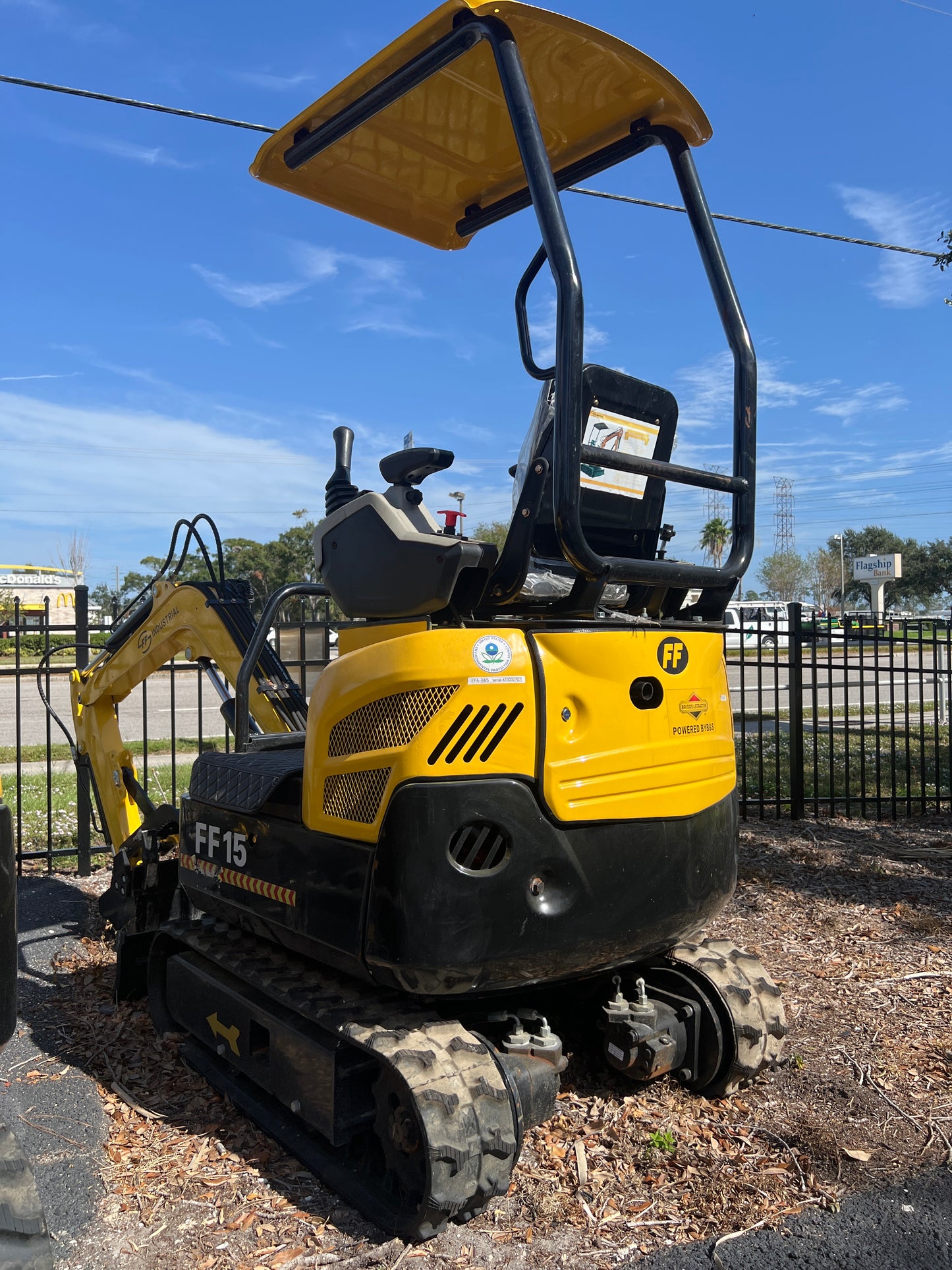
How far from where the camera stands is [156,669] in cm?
562

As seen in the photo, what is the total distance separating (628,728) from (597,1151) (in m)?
1.53

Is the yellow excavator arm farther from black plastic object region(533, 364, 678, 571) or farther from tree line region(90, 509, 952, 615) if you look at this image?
tree line region(90, 509, 952, 615)

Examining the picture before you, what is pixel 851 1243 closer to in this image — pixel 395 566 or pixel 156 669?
pixel 395 566

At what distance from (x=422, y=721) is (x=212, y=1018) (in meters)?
1.85

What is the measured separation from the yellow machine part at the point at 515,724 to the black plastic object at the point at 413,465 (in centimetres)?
50

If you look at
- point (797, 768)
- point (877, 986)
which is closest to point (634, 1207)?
point (877, 986)

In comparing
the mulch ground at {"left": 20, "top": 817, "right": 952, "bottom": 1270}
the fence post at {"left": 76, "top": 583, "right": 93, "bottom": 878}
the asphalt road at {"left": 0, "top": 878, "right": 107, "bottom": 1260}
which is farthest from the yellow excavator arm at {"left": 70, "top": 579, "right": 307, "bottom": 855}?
the fence post at {"left": 76, "top": 583, "right": 93, "bottom": 878}

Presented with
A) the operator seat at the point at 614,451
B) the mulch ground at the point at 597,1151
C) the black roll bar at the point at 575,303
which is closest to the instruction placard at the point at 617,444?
the operator seat at the point at 614,451

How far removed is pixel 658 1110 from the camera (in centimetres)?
364

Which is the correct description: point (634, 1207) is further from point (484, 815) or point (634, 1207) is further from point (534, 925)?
point (484, 815)

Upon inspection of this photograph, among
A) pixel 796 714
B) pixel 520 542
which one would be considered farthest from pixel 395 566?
pixel 796 714

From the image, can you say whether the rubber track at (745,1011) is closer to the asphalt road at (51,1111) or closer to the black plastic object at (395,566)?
the black plastic object at (395,566)

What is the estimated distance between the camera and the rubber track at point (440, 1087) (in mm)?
2748

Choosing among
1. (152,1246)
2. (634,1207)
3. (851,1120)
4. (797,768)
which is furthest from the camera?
(797,768)
